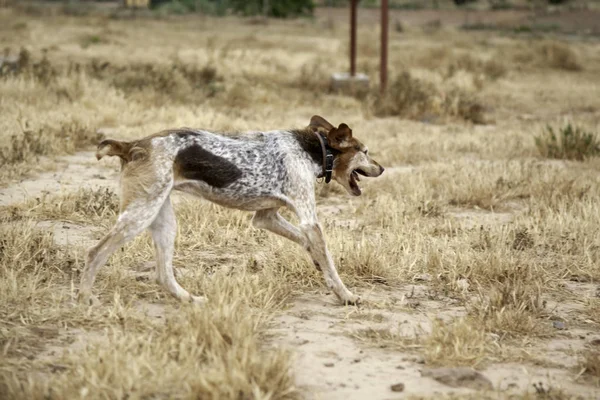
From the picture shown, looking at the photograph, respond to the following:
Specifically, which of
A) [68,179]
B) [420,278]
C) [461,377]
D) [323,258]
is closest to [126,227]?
[323,258]

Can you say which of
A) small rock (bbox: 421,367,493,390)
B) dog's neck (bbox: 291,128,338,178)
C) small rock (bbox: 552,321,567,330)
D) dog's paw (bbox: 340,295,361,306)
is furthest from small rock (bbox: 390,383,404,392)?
dog's neck (bbox: 291,128,338,178)

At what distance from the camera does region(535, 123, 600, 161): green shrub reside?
12.0 metres

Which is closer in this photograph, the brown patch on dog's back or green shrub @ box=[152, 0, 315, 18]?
the brown patch on dog's back

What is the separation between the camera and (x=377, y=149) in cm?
1214

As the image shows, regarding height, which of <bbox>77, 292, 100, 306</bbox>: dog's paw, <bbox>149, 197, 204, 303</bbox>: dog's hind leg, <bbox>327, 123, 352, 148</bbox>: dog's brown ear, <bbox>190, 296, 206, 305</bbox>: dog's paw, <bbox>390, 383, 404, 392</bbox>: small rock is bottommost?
<bbox>390, 383, 404, 392</bbox>: small rock

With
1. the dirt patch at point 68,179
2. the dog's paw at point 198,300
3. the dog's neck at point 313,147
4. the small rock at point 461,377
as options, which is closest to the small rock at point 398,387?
the small rock at point 461,377

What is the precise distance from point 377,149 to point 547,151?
8.09ft

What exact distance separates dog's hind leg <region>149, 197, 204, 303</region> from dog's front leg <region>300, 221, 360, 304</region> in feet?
3.05

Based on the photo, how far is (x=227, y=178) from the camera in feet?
19.1

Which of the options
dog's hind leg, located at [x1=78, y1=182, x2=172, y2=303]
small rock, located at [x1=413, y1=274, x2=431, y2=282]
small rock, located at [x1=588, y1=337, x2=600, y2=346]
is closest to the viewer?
dog's hind leg, located at [x1=78, y1=182, x2=172, y2=303]

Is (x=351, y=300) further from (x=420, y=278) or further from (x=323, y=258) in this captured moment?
(x=420, y=278)

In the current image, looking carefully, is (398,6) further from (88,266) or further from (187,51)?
(88,266)

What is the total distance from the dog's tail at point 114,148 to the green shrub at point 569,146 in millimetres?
7853

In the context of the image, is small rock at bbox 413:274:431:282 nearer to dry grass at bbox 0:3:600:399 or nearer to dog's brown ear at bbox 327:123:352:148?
dry grass at bbox 0:3:600:399
